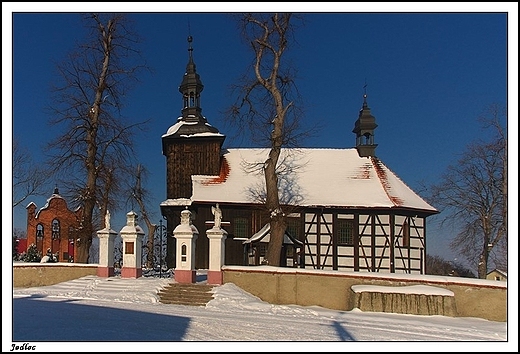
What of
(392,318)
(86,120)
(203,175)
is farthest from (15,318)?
(203,175)

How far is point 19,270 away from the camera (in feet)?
63.7

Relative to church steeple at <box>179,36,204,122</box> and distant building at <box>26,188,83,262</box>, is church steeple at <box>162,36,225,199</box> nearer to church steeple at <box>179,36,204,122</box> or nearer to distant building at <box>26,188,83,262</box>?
church steeple at <box>179,36,204,122</box>

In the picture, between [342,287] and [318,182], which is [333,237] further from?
[342,287]

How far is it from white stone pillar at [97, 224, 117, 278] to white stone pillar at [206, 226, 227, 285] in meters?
4.19

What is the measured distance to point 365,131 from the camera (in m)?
30.7

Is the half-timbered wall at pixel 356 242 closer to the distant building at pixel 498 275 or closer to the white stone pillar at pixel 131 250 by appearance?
the distant building at pixel 498 275

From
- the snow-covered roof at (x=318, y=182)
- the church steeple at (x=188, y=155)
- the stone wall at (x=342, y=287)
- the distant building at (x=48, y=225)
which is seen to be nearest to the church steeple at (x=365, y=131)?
the snow-covered roof at (x=318, y=182)

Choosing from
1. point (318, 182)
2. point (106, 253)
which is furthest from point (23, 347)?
point (318, 182)

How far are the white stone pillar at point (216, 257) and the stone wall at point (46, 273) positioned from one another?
15.9ft

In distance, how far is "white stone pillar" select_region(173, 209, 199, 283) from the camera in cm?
1786

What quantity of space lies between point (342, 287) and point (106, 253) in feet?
29.4

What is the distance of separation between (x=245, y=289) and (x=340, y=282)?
3.27 meters

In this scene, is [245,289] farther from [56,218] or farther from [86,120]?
[56,218]

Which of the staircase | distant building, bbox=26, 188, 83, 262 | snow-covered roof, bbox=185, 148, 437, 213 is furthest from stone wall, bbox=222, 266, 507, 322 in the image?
distant building, bbox=26, 188, 83, 262
